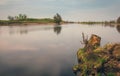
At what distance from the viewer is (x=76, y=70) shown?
43.4m

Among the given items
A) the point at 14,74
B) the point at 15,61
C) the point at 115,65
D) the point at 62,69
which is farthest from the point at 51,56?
the point at 115,65

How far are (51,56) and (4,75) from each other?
72.6ft

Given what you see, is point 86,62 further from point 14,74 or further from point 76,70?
point 14,74

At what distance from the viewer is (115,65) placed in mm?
40062

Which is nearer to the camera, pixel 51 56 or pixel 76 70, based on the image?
pixel 76 70

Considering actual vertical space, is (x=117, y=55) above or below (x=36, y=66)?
above

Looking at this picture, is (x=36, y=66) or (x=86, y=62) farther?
(x=36, y=66)

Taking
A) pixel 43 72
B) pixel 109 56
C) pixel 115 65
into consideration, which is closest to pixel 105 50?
pixel 109 56

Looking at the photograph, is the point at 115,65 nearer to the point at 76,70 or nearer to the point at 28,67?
the point at 76,70

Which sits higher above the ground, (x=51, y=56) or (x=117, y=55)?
(x=117, y=55)

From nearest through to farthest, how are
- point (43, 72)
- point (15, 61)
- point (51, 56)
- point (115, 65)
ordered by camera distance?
point (115, 65)
point (43, 72)
point (15, 61)
point (51, 56)

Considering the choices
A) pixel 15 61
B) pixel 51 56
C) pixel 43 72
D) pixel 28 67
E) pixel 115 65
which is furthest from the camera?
pixel 51 56

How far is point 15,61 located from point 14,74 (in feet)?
41.0

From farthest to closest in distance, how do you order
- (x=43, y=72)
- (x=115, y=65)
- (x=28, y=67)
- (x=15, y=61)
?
(x=15, y=61), (x=28, y=67), (x=43, y=72), (x=115, y=65)
